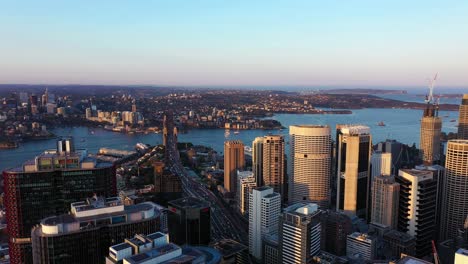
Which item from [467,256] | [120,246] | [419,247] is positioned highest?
[120,246]

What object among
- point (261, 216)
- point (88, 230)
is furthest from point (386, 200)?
point (88, 230)

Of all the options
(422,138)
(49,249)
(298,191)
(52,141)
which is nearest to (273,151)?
(298,191)

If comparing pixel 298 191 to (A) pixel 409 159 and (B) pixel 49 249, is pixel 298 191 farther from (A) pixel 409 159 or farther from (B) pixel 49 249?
(B) pixel 49 249

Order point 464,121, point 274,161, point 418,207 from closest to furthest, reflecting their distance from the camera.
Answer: point 418,207 < point 274,161 < point 464,121

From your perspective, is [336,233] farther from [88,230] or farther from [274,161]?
[88,230]

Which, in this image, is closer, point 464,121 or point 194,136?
point 464,121

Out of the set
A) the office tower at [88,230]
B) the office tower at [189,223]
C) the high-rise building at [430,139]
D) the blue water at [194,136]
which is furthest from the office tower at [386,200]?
the blue water at [194,136]
